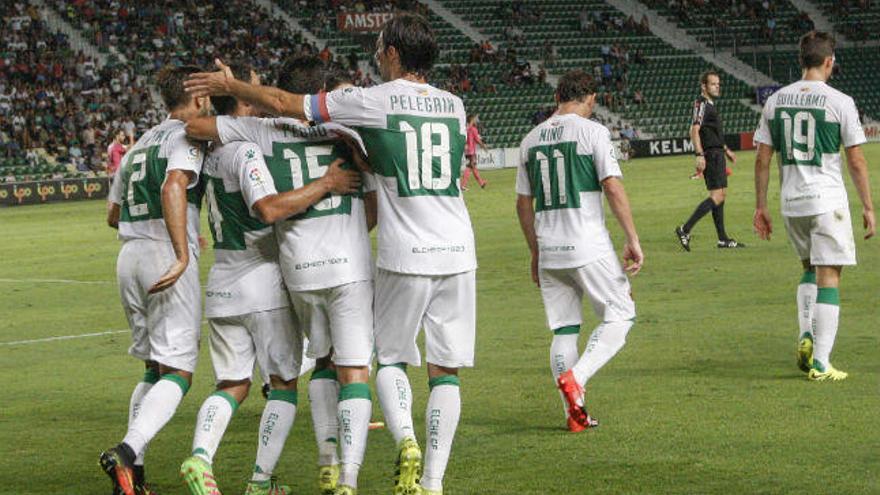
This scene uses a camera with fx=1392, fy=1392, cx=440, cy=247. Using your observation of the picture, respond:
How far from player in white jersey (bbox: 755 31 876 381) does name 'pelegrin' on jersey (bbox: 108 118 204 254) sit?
4470 mm

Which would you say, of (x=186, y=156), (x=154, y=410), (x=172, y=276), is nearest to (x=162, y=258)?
(x=172, y=276)

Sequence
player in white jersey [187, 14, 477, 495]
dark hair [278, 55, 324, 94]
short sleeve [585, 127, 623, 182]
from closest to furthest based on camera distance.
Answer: player in white jersey [187, 14, 477, 495], dark hair [278, 55, 324, 94], short sleeve [585, 127, 623, 182]

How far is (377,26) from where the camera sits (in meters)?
55.4

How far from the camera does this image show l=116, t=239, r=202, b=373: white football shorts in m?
7.02

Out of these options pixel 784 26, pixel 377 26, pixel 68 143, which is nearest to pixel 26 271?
pixel 68 143

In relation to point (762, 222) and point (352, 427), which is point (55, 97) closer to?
point (762, 222)

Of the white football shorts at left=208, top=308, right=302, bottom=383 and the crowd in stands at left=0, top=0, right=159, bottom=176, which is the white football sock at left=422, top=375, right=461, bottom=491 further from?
the crowd in stands at left=0, top=0, right=159, bottom=176

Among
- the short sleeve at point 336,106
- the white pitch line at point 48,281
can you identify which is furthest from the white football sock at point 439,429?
the white pitch line at point 48,281

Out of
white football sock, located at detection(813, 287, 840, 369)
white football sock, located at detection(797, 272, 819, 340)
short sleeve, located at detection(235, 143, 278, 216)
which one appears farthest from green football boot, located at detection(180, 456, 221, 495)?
white football sock, located at detection(797, 272, 819, 340)

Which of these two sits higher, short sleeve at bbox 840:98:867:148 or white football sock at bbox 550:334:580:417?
short sleeve at bbox 840:98:867:148

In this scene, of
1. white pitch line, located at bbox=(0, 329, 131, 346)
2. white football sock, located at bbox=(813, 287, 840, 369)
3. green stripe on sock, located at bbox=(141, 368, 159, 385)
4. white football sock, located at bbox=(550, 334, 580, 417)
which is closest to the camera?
green stripe on sock, located at bbox=(141, 368, 159, 385)

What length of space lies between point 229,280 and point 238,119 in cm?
79

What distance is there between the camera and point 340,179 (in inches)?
254

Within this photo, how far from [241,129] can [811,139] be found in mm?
4714
